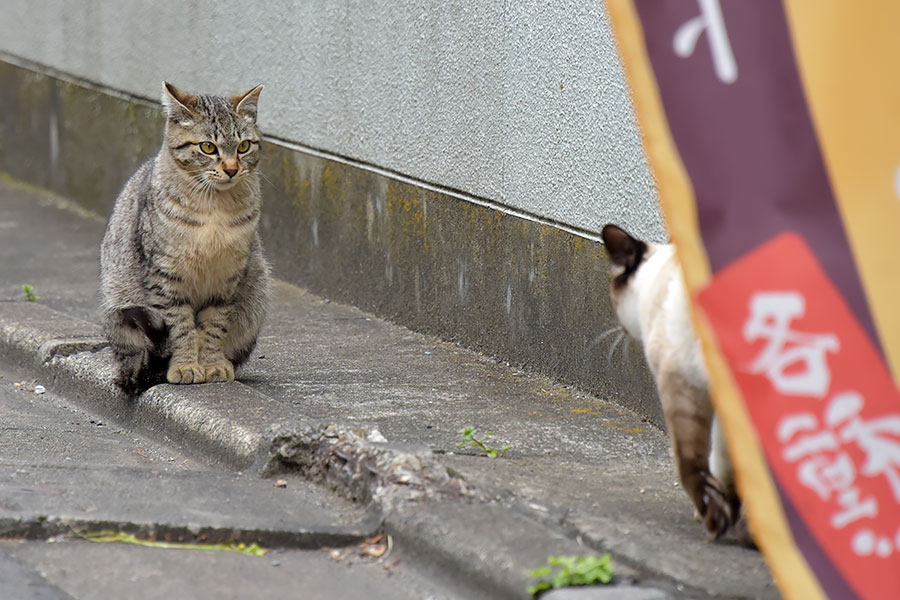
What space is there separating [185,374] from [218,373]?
0.13 metres

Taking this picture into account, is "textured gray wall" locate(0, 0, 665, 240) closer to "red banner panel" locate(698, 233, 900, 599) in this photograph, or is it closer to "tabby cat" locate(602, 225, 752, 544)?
"tabby cat" locate(602, 225, 752, 544)

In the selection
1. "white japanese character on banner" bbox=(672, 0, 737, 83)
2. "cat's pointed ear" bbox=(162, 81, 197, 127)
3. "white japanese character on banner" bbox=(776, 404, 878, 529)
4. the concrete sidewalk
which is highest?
"white japanese character on banner" bbox=(672, 0, 737, 83)

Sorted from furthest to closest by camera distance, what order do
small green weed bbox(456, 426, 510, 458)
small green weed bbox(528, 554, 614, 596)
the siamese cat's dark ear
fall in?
small green weed bbox(456, 426, 510, 458) < the siamese cat's dark ear < small green weed bbox(528, 554, 614, 596)

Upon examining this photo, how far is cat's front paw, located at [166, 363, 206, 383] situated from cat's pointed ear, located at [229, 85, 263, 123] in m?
0.98

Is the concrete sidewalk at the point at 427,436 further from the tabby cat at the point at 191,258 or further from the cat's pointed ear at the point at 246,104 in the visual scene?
the cat's pointed ear at the point at 246,104

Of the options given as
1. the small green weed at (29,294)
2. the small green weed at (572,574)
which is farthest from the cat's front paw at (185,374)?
the small green weed at (572,574)

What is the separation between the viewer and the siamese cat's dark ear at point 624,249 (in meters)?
3.47

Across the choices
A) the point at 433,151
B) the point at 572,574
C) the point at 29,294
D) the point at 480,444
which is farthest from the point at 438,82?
the point at 572,574

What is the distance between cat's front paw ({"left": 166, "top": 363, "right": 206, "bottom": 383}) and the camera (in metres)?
4.94

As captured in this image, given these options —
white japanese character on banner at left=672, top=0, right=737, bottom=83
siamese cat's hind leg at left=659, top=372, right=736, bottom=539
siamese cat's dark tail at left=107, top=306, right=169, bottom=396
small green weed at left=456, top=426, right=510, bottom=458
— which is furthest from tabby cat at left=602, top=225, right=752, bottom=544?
siamese cat's dark tail at left=107, top=306, right=169, bottom=396

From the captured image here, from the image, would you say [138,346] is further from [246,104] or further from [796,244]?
[796,244]

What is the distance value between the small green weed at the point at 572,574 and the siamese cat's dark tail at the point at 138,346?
224 centimetres

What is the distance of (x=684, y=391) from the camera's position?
3227 millimetres

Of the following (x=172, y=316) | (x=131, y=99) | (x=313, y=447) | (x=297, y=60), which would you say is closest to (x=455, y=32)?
(x=297, y=60)
